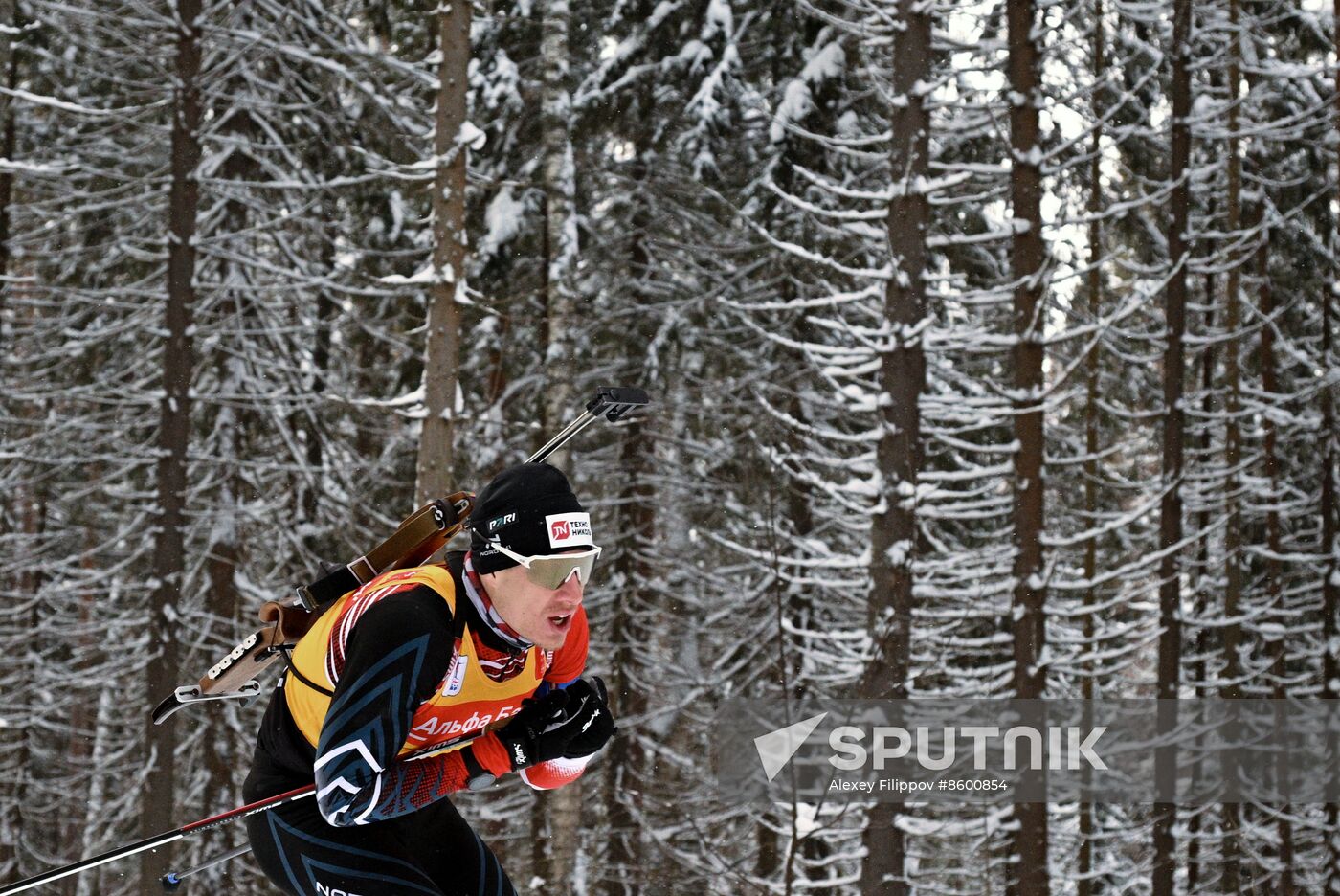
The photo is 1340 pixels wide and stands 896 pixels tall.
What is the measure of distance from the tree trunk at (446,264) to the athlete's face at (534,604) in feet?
20.7

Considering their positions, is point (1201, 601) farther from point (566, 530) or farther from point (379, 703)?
point (379, 703)

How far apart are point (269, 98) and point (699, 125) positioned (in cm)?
501

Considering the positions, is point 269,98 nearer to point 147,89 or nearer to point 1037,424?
point 147,89

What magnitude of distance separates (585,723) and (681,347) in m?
12.1

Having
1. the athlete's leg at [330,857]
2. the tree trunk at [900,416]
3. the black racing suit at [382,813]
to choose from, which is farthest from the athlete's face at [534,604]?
the tree trunk at [900,416]

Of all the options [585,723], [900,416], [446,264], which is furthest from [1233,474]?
[585,723]

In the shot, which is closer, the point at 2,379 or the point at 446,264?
the point at 446,264

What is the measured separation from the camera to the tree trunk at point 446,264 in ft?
31.5

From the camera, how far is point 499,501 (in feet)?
10.8

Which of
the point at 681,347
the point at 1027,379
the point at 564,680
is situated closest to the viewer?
the point at 564,680

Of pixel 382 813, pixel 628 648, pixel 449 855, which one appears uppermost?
pixel 382 813

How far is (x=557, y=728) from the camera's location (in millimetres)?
3617

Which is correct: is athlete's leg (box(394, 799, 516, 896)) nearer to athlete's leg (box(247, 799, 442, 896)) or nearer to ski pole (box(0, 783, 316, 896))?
athlete's leg (box(247, 799, 442, 896))

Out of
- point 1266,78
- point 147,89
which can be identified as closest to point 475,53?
point 147,89
